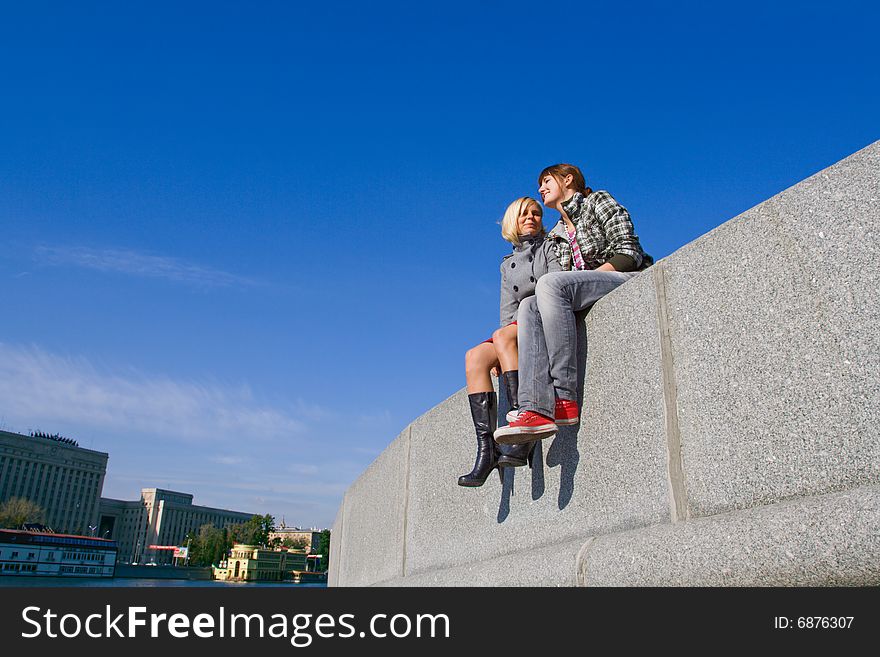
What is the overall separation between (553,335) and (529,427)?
1.53 ft

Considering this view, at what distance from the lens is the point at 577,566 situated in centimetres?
284

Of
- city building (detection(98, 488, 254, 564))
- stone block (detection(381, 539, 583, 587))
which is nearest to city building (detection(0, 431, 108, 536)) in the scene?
city building (detection(98, 488, 254, 564))

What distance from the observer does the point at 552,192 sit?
13.1 ft

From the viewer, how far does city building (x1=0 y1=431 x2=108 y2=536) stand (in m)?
127

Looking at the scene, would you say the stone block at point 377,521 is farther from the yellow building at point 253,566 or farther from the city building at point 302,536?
the city building at point 302,536

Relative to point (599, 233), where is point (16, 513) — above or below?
above

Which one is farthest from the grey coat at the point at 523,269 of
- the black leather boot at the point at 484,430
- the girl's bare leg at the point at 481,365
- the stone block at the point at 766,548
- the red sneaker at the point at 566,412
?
the stone block at the point at 766,548

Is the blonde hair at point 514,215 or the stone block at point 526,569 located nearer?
the stone block at point 526,569

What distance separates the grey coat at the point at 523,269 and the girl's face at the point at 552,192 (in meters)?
0.23

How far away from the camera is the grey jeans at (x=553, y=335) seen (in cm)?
316

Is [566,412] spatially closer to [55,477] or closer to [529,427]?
[529,427]

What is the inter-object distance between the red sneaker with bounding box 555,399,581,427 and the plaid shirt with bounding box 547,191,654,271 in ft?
2.86

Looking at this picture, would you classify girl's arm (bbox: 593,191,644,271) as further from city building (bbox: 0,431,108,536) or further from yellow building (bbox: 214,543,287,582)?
city building (bbox: 0,431,108,536)

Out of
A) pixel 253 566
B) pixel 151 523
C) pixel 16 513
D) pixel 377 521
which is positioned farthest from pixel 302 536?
pixel 377 521
